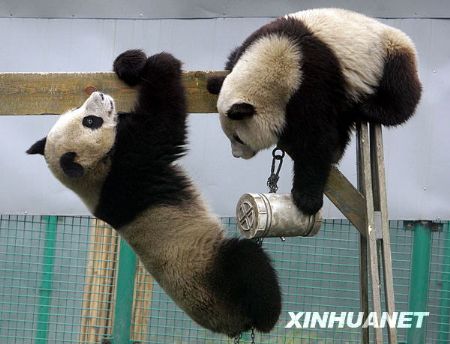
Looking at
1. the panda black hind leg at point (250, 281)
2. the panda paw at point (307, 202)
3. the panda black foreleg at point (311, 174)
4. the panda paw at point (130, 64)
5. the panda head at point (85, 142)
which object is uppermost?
the panda paw at point (130, 64)

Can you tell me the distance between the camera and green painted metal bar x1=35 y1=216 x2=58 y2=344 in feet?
23.1

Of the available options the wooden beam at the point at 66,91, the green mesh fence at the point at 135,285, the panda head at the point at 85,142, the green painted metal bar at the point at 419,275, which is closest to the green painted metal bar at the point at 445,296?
the green mesh fence at the point at 135,285

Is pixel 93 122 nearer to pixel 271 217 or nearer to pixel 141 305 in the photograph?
pixel 271 217

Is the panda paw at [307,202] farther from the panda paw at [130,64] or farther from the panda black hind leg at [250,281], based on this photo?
the panda paw at [130,64]

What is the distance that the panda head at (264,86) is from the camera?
4.53m

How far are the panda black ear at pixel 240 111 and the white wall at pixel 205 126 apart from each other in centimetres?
223

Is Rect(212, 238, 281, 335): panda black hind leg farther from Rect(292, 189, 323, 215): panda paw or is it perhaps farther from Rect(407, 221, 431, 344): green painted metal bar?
Rect(407, 221, 431, 344): green painted metal bar

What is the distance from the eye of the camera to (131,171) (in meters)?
4.94

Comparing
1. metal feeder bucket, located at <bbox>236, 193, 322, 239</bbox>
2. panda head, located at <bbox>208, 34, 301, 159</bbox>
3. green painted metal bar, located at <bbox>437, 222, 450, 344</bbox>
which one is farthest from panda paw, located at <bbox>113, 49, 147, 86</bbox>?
green painted metal bar, located at <bbox>437, 222, 450, 344</bbox>

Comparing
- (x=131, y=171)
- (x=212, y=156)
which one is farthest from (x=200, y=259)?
(x=212, y=156)

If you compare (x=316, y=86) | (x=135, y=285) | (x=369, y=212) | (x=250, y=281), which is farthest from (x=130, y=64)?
(x=135, y=285)

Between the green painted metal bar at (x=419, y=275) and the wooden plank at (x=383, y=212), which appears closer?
the wooden plank at (x=383, y=212)

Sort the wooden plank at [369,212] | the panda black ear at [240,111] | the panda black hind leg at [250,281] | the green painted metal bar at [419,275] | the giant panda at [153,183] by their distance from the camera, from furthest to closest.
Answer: the green painted metal bar at [419,275], the giant panda at [153,183], the panda black ear at [240,111], the panda black hind leg at [250,281], the wooden plank at [369,212]

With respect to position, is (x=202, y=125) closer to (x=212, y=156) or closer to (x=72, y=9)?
(x=212, y=156)
